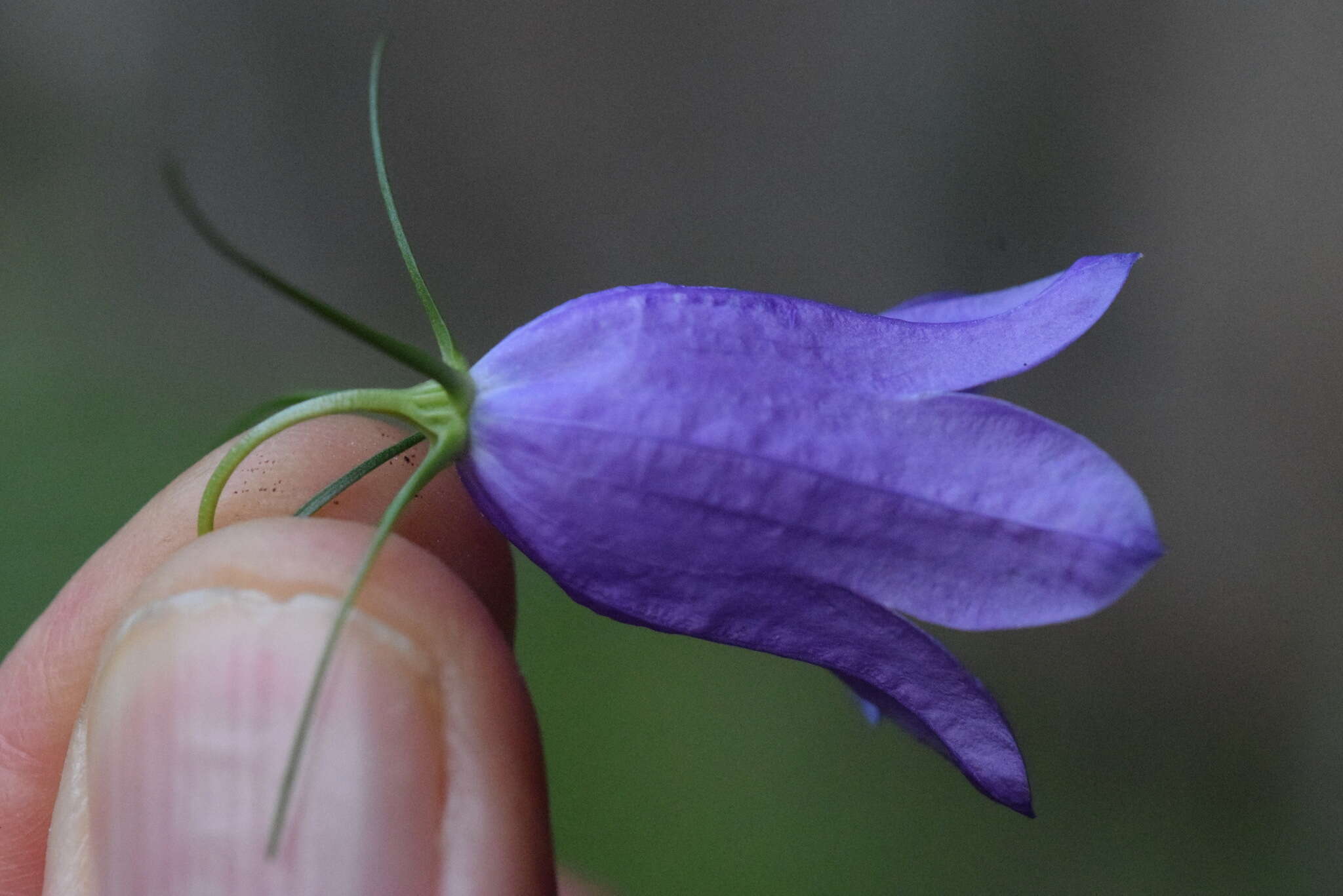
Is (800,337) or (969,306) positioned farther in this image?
(969,306)

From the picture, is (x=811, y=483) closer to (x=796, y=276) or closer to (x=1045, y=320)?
(x=1045, y=320)

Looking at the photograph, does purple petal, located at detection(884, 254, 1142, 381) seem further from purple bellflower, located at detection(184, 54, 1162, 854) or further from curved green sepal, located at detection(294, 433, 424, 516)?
curved green sepal, located at detection(294, 433, 424, 516)

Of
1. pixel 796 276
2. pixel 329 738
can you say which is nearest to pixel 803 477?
pixel 329 738

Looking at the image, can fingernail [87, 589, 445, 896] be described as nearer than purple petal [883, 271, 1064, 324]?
Yes

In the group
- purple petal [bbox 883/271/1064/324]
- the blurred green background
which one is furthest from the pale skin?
the blurred green background

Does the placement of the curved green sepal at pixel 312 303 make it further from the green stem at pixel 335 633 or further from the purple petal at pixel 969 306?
the purple petal at pixel 969 306
